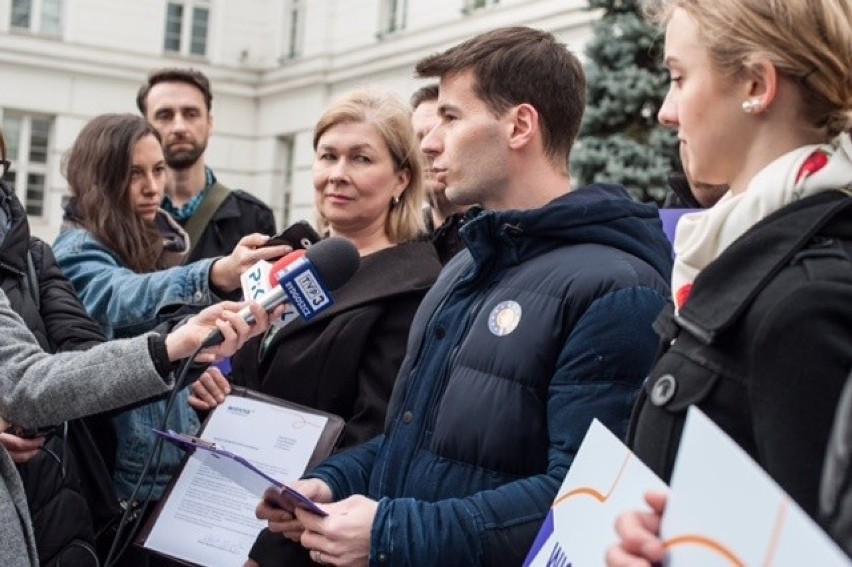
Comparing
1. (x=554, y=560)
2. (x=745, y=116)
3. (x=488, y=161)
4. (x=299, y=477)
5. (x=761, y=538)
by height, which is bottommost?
(x=299, y=477)

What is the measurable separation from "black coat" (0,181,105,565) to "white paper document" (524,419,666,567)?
1.86 metres

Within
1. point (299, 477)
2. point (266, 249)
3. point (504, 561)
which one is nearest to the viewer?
point (504, 561)

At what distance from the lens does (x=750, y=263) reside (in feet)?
5.38

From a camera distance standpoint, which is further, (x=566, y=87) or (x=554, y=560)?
(x=566, y=87)

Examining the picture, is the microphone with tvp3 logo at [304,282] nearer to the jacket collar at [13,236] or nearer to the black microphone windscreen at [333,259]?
the black microphone windscreen at [333,259]

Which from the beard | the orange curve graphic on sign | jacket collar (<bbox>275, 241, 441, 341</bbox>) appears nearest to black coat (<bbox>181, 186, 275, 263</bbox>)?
the beard

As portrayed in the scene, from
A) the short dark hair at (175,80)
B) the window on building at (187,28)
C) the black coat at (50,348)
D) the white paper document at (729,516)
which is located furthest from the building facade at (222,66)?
the white paper document at (729,516)

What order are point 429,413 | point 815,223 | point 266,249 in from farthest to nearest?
point 266,249 → point 429,413 → point 815,223

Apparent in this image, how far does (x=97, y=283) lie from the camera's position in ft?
13.1

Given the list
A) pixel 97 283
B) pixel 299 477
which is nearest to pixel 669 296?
pixel 299 477

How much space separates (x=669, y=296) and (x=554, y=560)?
735 millimetres

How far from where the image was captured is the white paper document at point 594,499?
161 centimetres

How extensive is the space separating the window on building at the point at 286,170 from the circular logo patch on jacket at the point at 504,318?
20.2 metres

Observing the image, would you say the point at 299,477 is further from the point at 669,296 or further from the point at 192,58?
the point at 192,58
